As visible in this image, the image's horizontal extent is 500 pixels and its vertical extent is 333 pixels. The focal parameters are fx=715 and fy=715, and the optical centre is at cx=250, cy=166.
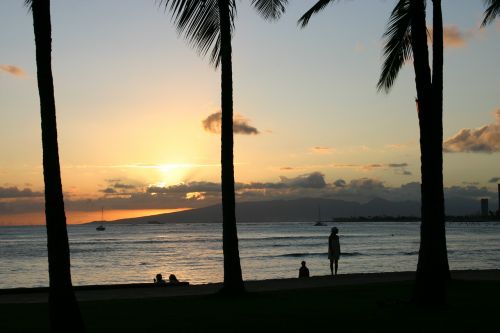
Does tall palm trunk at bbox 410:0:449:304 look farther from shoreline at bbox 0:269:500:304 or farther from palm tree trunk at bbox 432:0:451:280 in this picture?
shoreline at bbox 0:269:500:304

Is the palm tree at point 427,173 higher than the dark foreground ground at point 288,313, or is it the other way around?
the palm tree at point 427,173

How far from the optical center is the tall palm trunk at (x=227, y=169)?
46.8 feet

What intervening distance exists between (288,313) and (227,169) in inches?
141

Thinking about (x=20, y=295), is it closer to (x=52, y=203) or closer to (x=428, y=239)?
(x=52, y=203)

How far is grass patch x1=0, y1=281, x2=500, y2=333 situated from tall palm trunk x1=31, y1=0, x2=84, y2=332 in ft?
3.32

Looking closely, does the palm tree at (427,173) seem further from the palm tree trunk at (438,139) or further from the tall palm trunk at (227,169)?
the tall palm trunk at (227,169)

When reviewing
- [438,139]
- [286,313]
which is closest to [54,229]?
[286,313]

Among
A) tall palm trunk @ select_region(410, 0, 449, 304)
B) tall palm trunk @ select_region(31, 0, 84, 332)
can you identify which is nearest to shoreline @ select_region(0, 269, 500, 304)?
tall palm trunk @ select_region(410, 0, 449, 304)

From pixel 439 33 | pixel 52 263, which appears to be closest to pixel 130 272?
pixel 439 33

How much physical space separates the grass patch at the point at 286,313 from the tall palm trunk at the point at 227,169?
22.3 inches

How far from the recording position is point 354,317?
11.4m

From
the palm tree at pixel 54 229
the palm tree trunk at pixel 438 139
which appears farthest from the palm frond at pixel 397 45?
the palm tree at pixel 54 229

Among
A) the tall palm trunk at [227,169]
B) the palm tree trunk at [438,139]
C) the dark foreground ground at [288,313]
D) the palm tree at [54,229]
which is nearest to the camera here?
the palm tree at [54,229]

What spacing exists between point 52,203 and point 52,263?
79 cm
